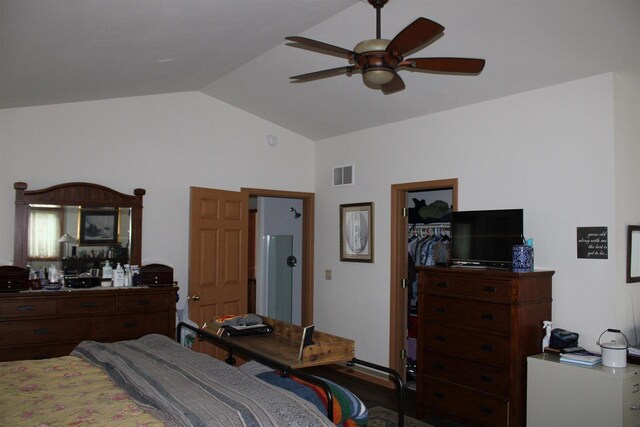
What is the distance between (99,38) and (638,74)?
3586mm

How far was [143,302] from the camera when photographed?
456 cm

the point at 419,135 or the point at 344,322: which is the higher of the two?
the point at 419,135

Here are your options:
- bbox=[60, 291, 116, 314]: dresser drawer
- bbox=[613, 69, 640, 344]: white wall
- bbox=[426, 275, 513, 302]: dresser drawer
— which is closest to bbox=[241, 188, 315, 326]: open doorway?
bbox=[60, 291, 116, 314]: dresser drawer

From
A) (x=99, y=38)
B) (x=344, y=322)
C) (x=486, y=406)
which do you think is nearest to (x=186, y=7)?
(x=99, y=38)

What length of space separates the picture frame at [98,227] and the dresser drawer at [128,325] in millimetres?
792

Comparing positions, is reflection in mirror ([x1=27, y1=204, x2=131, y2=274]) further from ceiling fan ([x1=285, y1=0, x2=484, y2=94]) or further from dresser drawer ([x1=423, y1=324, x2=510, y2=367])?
dresser drawer ([x1=423, y1=324, x2=510, y2=367])

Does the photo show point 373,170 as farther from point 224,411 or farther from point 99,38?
point 224,411

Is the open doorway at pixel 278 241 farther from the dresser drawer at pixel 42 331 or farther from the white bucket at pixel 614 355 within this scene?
the white bucket at pixel 614 355

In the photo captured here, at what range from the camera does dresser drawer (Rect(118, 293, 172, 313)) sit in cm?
447

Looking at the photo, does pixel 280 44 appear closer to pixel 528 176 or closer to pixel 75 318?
pixel 528 176

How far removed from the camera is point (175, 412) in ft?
6.38

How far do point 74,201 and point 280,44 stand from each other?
2.38 metres

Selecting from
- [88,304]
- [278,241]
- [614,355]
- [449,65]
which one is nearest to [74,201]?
[88,304]

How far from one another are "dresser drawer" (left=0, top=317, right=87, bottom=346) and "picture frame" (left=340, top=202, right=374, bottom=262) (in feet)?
9.00
